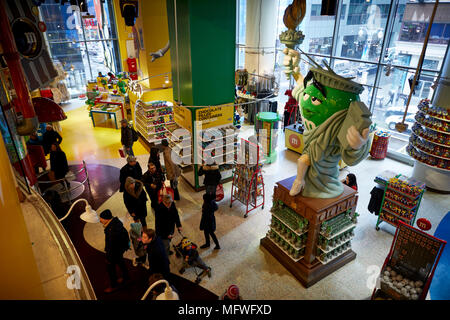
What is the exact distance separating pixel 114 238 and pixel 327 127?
3.57 m

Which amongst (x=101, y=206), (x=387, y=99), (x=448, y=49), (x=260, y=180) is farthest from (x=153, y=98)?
(x=448, y=49)

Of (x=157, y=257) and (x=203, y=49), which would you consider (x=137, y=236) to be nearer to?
(x=157, y=257)

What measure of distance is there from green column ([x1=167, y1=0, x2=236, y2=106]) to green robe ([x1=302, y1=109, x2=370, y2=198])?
3.11 m

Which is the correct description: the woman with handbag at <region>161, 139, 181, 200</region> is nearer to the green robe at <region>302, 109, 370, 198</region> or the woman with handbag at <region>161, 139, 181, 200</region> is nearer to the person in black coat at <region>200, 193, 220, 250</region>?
the person in black coat at <region>200, 193, 220, 250</region>

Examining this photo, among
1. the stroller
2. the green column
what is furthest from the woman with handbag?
the stroller

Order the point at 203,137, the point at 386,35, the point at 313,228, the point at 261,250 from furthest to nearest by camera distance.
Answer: the point at 386,35, the point at 203,137, the point at 261,250, the point at 313,228

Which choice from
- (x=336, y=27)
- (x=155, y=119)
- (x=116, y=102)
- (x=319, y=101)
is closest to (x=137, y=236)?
(x=319, y=101)

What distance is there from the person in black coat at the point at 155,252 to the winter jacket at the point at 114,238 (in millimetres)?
525

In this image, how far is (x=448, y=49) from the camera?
24.8ft

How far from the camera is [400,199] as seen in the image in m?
6.03

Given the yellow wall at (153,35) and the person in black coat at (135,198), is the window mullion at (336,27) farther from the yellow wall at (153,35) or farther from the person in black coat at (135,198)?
the person in black coat at (135,198)

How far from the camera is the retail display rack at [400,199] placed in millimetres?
5873

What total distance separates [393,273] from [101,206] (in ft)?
19.9
